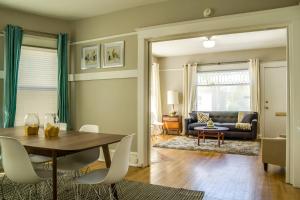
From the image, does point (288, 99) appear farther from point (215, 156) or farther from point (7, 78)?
point (7, 78)

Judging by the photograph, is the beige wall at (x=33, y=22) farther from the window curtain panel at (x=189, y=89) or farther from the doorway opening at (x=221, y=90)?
the window curtain panel at (x=189, y=89)

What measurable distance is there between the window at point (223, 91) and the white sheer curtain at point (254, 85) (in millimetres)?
177

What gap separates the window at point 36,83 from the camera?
4.28 meters

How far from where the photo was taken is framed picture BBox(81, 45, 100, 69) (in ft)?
14.8

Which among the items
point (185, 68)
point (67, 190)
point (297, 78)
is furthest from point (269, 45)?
point (67, 190)

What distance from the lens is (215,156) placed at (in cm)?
489

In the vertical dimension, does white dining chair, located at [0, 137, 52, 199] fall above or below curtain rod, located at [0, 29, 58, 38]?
below

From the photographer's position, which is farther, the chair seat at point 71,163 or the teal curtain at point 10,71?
the teal curtain at point 10,71

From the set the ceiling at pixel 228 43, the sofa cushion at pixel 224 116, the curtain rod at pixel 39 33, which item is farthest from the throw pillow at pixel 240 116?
the curtain rod at pixel 39 33

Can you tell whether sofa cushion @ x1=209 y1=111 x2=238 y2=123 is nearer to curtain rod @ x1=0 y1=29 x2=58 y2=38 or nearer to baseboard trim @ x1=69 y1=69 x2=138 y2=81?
baseboard trim @ x1=69 y1=69 x2=138 y2=81

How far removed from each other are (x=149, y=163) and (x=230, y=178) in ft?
4.26

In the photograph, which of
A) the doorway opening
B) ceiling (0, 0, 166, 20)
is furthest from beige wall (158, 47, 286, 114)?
ceiling (0, 0, 166, 20)

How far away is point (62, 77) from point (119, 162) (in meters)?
3.07

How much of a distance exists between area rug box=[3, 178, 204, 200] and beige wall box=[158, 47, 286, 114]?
5.49 metres
